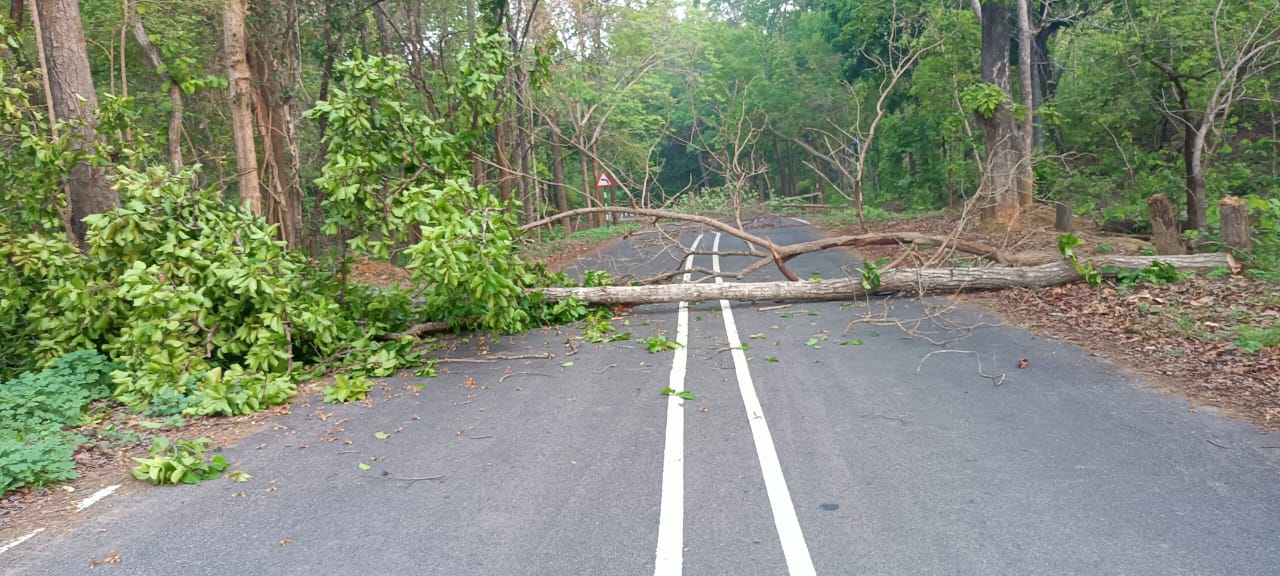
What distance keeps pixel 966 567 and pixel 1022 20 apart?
18.9 m

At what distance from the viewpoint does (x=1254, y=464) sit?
15.5 ft

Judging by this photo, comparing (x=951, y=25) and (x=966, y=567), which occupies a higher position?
(x=951, y=25)

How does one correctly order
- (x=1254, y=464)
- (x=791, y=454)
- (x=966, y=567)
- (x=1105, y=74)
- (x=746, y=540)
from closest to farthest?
(x=966, y=567)
(x=746, y=540)
(x=1254, y=464)
(x=791, y=454)
(x=1105, y=74)

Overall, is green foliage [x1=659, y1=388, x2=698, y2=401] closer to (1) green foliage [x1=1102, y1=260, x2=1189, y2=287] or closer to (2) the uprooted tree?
(2) the uprooted tree

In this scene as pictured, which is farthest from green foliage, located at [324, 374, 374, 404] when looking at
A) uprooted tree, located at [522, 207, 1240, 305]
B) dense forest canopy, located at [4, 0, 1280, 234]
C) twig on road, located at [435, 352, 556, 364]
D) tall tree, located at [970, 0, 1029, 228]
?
tall tree, located at [970, 0, 1029, 228]

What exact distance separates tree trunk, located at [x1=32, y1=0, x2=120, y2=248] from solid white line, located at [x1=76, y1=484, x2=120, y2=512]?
16.9ft

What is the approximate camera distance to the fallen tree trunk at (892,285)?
10.3 metres

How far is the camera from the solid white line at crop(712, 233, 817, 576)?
3.83 meters

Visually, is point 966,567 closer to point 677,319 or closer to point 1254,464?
point 1254,464

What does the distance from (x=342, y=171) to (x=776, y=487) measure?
6.07 meters

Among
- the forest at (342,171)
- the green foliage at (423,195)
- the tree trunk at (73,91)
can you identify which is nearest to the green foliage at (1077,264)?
the forest at (342,171)

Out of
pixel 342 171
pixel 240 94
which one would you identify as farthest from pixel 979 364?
pixel 240 94

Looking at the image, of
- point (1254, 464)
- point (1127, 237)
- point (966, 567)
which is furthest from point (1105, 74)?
point (966, 567)

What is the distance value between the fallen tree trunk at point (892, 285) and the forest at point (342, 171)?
1.84 feet
